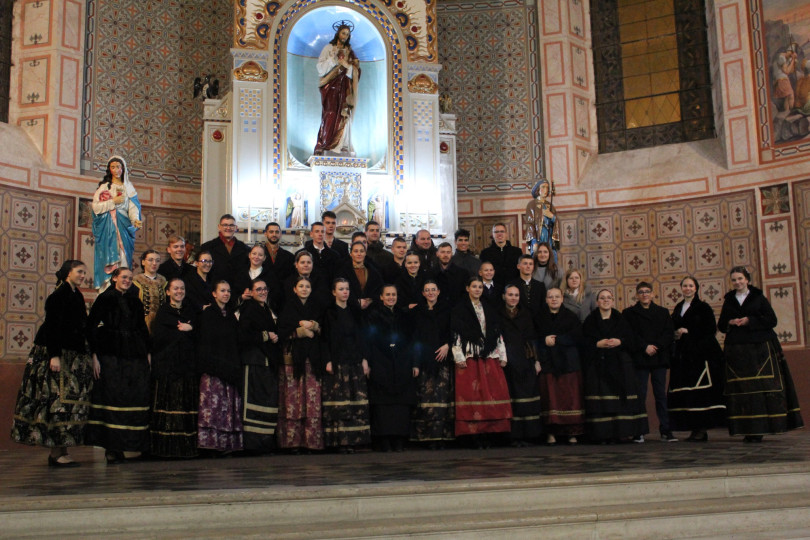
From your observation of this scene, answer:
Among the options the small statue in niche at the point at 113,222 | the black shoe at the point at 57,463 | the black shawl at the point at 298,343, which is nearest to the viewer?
the black shoe at the point at 57,463

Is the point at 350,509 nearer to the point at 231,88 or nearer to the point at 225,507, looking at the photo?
the point at 225,507

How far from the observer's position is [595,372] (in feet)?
27.0

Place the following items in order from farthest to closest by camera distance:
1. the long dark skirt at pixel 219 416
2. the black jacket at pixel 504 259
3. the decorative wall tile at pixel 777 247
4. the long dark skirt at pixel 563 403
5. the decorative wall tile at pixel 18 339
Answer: the decorative wall tile at pixel 777 247, the decorative wall tile at pixel 18 339, the black jacket at pixel 504 259, the long dark skirt at pixel 563 403, the long dark skirt at pixel 219 416

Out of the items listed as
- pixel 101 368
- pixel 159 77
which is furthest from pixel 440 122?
pixel 101 368

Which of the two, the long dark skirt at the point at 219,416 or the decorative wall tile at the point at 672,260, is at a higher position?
the decorative wall tile at the point at 672,260

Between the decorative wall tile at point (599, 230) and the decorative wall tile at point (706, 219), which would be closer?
the decorative wall tile at point (706, 219)

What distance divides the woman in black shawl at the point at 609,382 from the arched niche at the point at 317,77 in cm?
574

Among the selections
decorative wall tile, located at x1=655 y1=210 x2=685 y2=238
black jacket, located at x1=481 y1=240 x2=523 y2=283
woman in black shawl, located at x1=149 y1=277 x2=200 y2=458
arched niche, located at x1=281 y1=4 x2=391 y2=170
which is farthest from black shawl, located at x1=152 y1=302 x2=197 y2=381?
decorative wall tile, located at x1=655 y1=210 x2=685 y2=238

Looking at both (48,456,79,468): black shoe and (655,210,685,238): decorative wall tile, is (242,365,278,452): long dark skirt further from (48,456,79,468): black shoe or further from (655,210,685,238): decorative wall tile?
(655,210,685,238): decorative wall tile

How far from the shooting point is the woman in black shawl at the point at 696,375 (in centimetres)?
827

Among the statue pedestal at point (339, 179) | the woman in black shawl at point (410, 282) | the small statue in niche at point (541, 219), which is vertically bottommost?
the woman in black shawl at point (410, 282)

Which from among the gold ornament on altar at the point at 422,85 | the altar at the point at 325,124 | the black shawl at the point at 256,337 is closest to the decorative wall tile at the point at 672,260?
the altar at the point at 325,124

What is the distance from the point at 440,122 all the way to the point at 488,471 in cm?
877

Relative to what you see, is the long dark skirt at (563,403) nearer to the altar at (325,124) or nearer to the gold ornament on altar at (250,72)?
the altar at (325,124)
